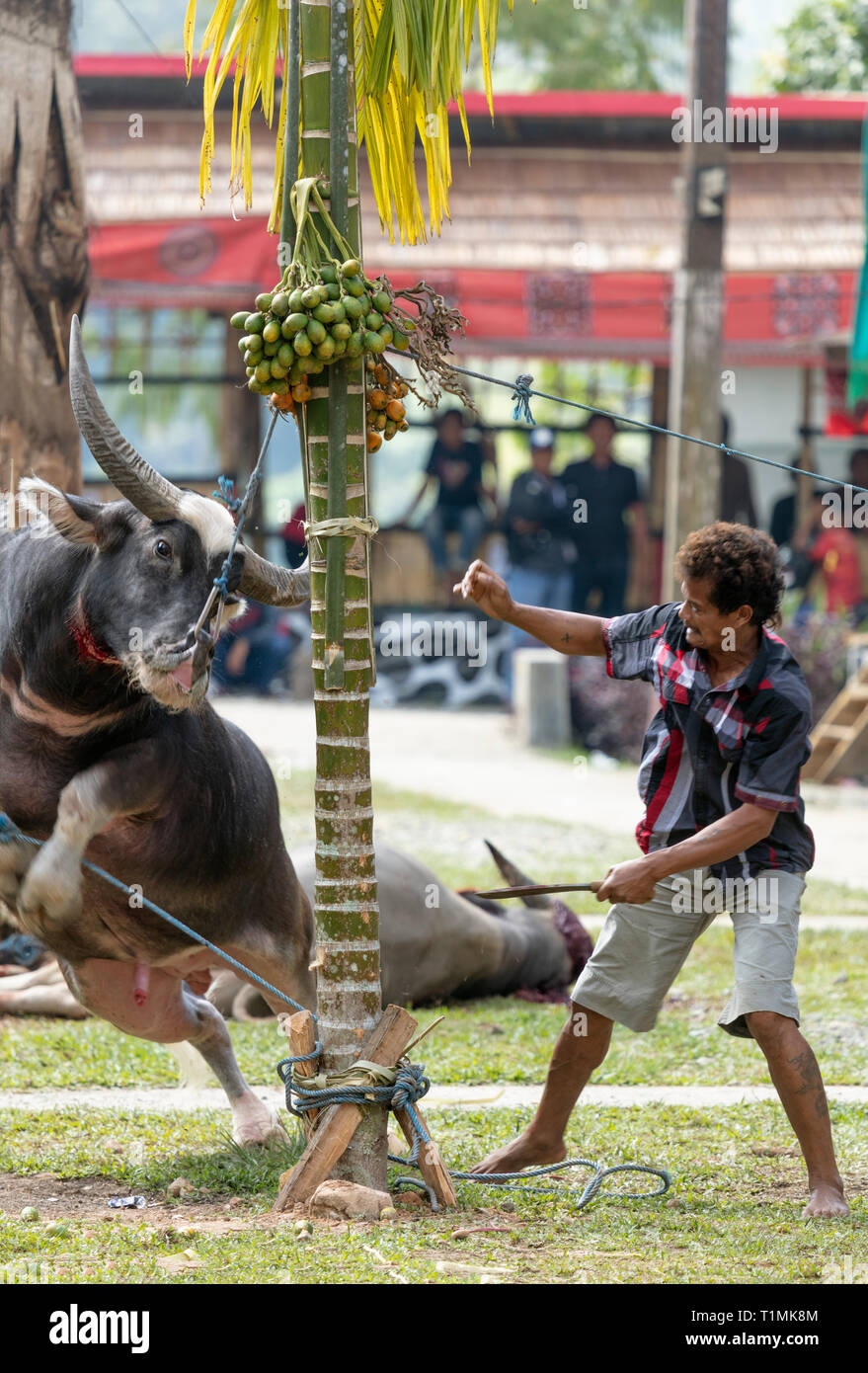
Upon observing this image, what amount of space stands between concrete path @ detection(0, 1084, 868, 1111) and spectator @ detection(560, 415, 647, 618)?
35.5ft

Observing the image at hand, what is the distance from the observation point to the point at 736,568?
479 centimetres

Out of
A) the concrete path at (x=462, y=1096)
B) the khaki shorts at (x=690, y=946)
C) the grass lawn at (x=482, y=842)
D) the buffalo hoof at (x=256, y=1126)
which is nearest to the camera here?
the khaki shorts at (x=690, y=946)

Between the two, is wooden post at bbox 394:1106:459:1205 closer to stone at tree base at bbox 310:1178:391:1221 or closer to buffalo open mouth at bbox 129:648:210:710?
stone at tree base at bbox 310:1178:391:1221

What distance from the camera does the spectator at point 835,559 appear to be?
17547 millimetres

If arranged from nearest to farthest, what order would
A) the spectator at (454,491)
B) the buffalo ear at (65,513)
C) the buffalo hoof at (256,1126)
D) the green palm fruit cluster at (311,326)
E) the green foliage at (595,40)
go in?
the green palm fruit cluster at (311,326) < the buffalo ear at (65,513) < the buffalo hoof at (256,1126) < the spectator at (454,491) < the green foliage at (595,40)

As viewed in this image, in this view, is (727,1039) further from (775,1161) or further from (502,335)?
(502,335)

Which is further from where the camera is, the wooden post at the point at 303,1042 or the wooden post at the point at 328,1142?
the wooden post at the point at 303,1042

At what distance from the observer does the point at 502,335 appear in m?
15.9

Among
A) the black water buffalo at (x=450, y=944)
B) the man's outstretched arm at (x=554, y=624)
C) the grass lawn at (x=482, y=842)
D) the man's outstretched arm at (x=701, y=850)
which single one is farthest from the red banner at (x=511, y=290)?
the man's outstretched arm at (x=701, y=850)

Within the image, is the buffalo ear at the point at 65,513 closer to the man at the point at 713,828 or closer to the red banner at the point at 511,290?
the man at the point at 713,828

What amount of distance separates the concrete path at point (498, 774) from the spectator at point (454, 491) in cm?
198

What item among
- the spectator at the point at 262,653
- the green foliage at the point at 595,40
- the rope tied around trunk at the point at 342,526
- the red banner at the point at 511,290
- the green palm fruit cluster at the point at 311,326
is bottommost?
the spectator at the point at 262,653

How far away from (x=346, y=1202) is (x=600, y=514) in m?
13.1

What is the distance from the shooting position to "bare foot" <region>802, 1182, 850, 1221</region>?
478cm
